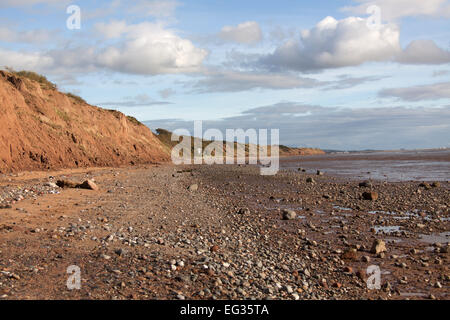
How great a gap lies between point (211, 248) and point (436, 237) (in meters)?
7.18

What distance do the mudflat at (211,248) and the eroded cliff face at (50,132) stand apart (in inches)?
520

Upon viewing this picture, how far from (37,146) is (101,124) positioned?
651 inches

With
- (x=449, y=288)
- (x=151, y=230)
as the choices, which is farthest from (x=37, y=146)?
(x=449, y=288)

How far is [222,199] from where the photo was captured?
58.5ft

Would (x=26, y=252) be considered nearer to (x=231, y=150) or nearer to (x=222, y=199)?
(x=222, y=199)

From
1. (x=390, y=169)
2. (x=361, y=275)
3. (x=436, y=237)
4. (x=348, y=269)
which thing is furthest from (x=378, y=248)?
(x=390, y=169)

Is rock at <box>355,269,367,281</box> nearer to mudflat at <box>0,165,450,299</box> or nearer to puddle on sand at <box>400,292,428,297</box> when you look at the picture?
mudflat at <box>0,165,450,299</box>

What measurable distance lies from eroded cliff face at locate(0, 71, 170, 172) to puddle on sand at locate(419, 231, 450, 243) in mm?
25114

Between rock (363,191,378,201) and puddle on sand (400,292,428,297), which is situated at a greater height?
rock (363,191,378,201)

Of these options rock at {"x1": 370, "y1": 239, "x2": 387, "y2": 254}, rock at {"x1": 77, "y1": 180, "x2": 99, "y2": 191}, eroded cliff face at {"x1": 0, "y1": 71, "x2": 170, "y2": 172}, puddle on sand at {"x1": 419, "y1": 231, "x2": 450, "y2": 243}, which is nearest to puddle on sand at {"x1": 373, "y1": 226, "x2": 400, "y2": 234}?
puddle on sand at {"x1": 419, "y1": 231, "x2": 450, "y2": 243}

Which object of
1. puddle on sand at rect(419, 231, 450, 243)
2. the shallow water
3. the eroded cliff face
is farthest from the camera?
the shallow water

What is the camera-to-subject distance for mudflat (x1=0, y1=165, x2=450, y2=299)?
6.50 m

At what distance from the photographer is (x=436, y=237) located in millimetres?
10820

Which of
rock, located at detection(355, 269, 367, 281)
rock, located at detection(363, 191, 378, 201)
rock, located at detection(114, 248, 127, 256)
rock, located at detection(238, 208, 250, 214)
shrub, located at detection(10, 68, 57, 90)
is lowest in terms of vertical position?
rock, located at detection(355, 269, 367, 281)
